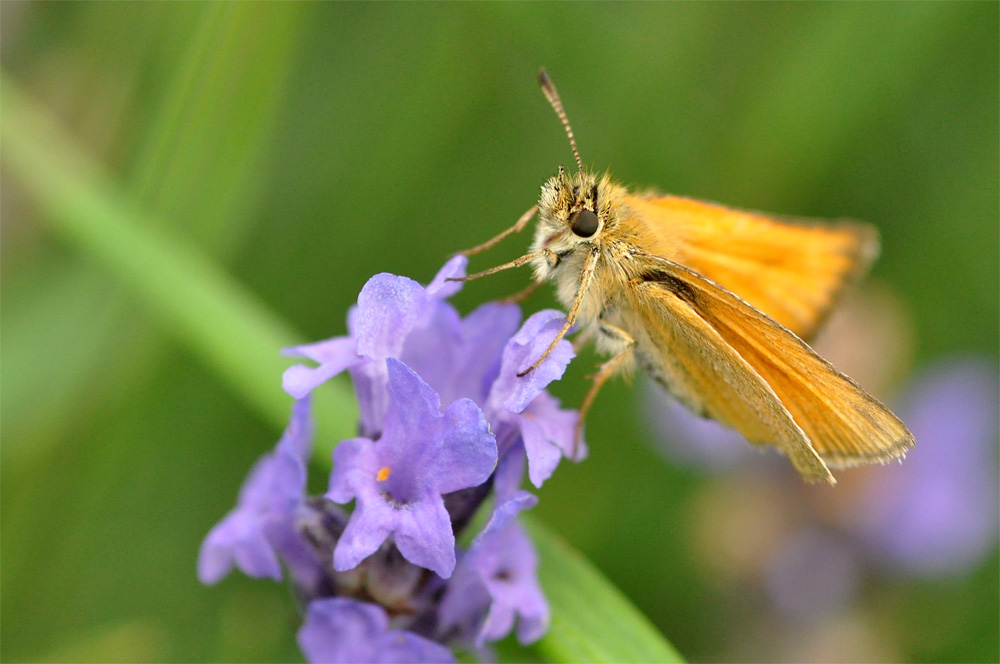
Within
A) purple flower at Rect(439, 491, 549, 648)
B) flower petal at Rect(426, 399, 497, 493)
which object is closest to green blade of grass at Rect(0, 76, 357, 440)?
purple flower at Rect(439, 491, 549, 648)

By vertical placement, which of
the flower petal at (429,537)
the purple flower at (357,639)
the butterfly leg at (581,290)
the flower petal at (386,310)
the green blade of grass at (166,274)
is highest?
the butterfly leg at (581,290)

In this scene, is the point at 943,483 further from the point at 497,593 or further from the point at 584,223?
the point at 497,593

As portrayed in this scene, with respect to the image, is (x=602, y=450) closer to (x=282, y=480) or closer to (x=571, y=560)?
(x=571, y=560)

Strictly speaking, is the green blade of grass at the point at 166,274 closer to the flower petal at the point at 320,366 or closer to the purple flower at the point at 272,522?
the purple flower at the point at 272,522

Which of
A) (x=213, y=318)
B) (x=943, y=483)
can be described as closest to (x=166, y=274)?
(x=213, y=318)

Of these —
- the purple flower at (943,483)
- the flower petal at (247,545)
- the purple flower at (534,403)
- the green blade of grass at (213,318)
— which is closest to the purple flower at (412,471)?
the purple flower at (534,403)
